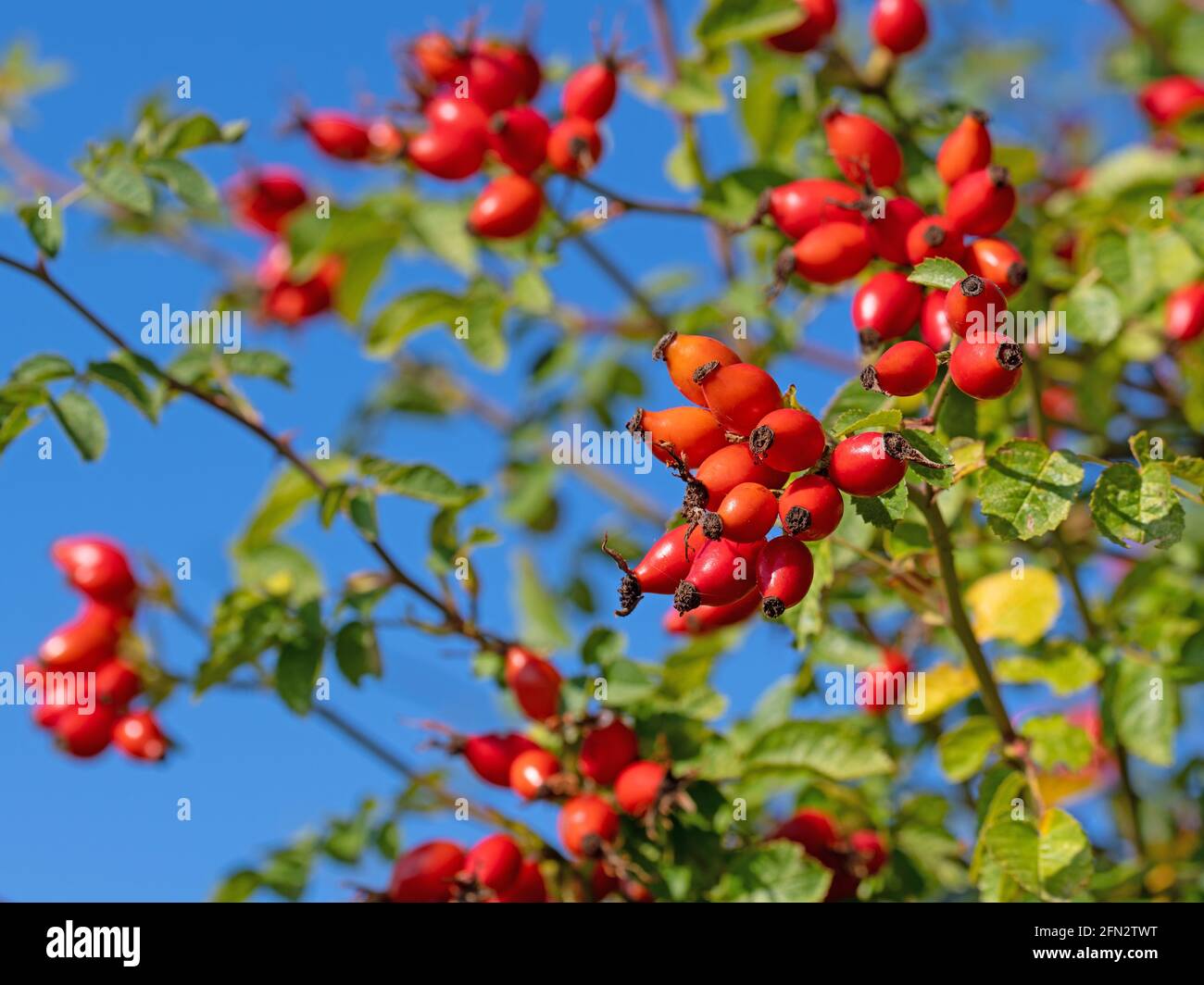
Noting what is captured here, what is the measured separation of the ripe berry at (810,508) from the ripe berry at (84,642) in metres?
2.66

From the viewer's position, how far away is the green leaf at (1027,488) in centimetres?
237

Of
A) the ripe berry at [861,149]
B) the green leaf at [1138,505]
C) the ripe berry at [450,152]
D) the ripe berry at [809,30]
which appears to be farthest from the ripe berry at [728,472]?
the ripe berry at [450,152]

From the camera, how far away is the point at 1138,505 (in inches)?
94.8

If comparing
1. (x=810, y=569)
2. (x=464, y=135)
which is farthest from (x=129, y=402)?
(x=810, y=569)

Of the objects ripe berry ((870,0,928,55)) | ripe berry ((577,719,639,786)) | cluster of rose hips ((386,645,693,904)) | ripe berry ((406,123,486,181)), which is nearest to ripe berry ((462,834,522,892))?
cluster of rose hips ((386,645,693,904))

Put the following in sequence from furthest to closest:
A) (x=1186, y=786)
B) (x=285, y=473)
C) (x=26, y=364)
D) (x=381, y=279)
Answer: (x=381, y=279)
(x=1186, y=786)
(x=285, y=473)
(x=26, y=364)

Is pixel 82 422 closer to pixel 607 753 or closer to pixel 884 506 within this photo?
pixel 607 753

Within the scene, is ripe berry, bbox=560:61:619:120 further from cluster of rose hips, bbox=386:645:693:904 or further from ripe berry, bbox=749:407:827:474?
ripe berry, bbox=749:407:827:474

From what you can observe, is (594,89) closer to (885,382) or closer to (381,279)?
(381,279)

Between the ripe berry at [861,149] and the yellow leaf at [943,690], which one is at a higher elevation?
the ripe berry at [861,149]

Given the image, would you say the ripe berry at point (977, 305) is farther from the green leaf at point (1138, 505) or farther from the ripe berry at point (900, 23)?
the ripe berry at point (900, 23)

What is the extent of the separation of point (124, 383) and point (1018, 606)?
2302 millimetres
